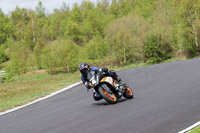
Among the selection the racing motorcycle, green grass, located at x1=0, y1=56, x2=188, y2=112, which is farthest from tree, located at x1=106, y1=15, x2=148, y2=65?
the racing motorcycle

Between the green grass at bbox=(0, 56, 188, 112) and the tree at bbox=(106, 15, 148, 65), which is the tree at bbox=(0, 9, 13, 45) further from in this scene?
the green grass at bbox=(0, 56, 188, 112)

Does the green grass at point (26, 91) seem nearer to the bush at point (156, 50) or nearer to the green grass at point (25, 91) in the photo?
the green grass at point (25, 91)

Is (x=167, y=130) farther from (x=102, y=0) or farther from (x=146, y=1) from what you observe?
(x=102, y=0)

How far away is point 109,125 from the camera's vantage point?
740 centimetres

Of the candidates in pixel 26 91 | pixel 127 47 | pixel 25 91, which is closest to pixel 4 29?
pixel 127 47

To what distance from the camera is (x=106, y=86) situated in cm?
1045

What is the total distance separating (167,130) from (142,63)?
44.6 meters

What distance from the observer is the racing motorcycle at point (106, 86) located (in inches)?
406

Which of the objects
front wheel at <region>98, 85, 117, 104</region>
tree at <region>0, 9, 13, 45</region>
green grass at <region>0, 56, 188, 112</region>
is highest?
tree at <region>0, 9, 13, 45</region>

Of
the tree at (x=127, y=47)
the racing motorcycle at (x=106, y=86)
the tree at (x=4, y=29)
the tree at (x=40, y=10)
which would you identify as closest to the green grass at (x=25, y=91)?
the racing motorcycle at (x=106, y=86)

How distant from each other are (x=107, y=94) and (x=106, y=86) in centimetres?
28

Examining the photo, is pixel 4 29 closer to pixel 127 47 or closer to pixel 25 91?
pixel 127 47

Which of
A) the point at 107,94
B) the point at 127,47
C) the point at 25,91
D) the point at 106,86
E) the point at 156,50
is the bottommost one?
the point at 25,91

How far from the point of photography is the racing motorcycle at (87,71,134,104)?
406 inches
